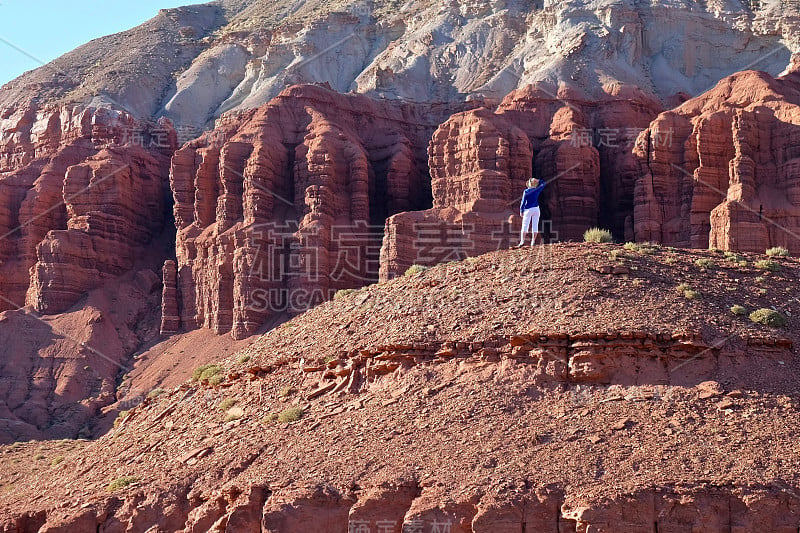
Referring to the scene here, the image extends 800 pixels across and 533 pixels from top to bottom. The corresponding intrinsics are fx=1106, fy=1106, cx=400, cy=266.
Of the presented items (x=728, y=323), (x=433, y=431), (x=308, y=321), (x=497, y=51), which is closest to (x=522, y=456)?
(x=433, y=431)

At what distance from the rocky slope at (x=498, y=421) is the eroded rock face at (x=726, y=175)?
74.4 ft

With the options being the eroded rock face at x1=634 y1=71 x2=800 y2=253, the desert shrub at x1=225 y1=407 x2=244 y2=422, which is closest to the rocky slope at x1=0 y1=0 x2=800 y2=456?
the eroded rock face at x1=634 y1=71 x2=800 y2=253

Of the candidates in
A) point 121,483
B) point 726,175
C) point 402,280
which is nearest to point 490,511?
point 121,483

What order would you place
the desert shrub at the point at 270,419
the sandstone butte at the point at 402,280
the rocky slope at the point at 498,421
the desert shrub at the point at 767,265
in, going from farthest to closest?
1. the desert shrub at the point at 767,265
2. the desert shrub at the point at 270,419
3. the sandstone butte at the point at 402,280
4. the rocky slope at the point at 498,421

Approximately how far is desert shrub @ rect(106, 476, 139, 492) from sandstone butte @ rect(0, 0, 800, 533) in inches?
16.6

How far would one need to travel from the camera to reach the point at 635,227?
5550 cm

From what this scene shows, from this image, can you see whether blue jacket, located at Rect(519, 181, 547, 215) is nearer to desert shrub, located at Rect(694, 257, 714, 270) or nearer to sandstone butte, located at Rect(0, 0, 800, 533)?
sandstone butte, located at Rect(0, 0, 800, 533)

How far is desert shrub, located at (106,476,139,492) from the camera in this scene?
2402 centimetres

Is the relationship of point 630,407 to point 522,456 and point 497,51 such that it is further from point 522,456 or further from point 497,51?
point 497,51

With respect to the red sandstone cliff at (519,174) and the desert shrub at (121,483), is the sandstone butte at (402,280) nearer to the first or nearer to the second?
the red sandstone cliff at (519,174)

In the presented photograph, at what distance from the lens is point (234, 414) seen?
2592cm

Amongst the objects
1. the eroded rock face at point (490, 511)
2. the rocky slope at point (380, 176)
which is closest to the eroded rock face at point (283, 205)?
the rocky slope at point (380, 176)

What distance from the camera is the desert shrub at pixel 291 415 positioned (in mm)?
24438

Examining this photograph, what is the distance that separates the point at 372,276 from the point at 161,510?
3502 cm
